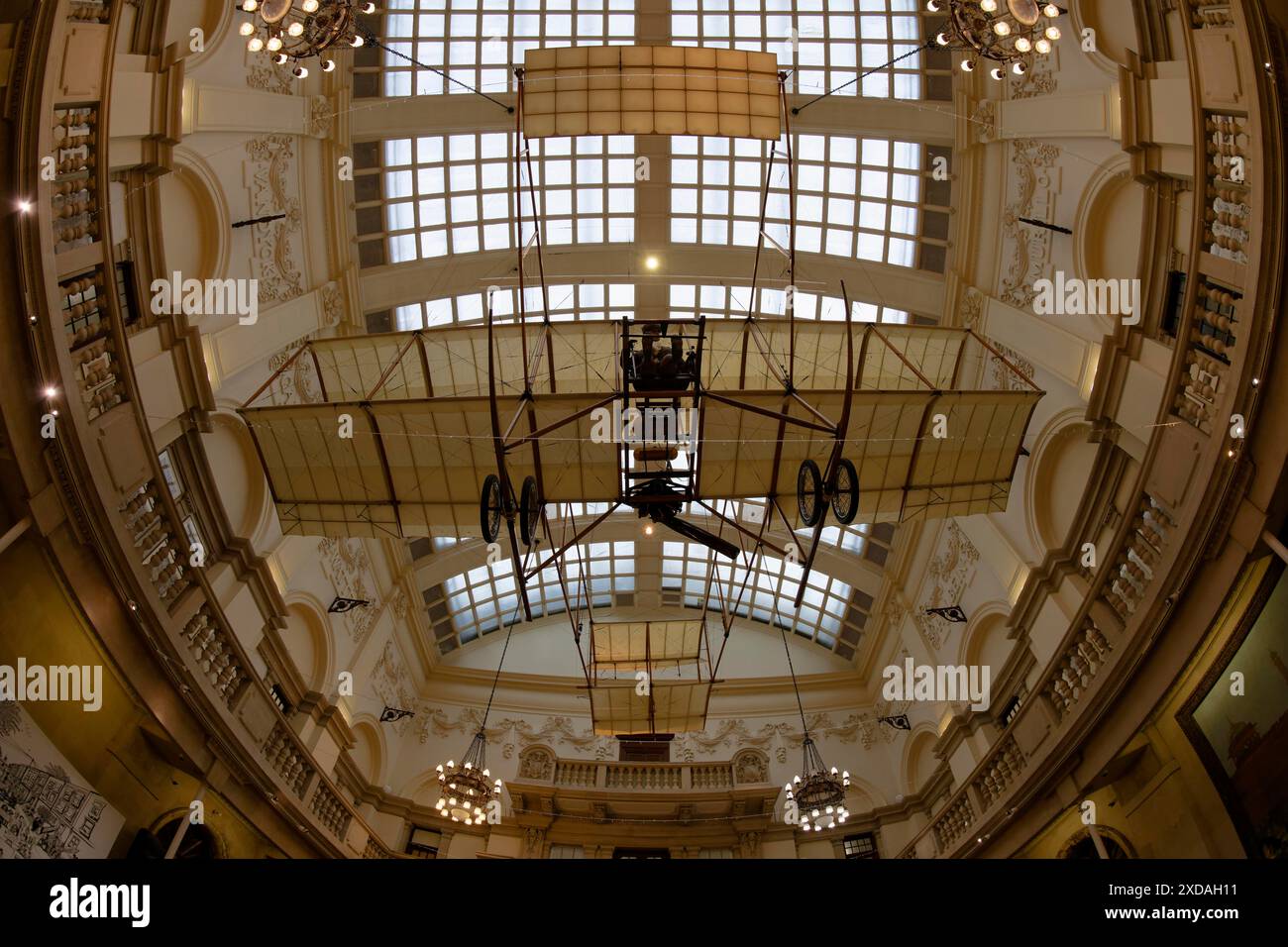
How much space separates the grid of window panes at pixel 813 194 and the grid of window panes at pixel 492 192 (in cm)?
168

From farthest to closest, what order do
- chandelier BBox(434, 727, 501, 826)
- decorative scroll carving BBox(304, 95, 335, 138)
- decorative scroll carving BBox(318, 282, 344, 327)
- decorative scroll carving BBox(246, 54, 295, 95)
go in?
chandelier BBox(434, 727, 501, 826)
decorative scroll carving BBox(318, 282, 344, 327)
decorative scroll carving BBox(304, 95, 335, 138)
decorative scroll carving BBox(246, 54, 295, 95)

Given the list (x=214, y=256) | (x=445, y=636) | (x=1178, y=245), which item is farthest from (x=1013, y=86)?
(x=445, y=636)

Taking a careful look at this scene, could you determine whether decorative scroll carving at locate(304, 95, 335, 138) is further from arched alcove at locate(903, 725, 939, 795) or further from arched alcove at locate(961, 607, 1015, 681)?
arched alcove at locate(903, 725, 939, 795)

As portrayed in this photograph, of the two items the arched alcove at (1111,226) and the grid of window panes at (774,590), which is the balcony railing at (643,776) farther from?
the arched alcove at (1111,226)

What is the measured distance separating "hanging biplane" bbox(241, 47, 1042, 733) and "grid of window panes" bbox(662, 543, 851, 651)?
1198 cm

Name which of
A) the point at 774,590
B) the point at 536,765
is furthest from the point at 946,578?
the point at 536,765

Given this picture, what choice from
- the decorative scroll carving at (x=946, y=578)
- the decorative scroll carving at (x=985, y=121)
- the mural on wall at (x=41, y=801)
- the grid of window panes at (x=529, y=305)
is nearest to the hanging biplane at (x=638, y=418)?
the mural on wall at (x=41, y=801)

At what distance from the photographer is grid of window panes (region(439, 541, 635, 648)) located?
26133mm

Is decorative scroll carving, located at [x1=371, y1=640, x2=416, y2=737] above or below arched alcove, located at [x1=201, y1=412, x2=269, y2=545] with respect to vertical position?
below

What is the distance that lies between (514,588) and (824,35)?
64.0 ft

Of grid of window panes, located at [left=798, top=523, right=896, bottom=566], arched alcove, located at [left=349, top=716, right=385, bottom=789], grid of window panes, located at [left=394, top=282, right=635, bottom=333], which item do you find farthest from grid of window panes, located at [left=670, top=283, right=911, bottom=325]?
arched alcove, located at [left=349, top=716, right=385, bottom=789]

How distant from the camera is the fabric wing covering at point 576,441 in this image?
1169cm
